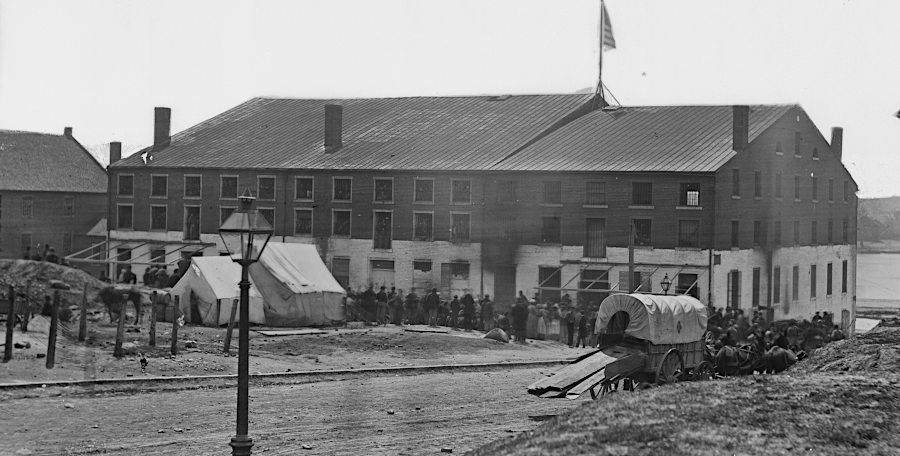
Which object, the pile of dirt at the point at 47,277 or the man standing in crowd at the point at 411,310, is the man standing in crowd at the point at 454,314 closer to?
the man standing in crowd at the point at 411,310

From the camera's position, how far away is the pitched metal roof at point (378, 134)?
6153 centimetres

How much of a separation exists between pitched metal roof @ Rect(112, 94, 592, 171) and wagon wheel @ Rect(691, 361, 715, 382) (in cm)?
3057

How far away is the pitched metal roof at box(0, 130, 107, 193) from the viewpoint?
3167 inches

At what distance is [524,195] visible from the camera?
187 feet

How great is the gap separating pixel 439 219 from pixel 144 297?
688 inches

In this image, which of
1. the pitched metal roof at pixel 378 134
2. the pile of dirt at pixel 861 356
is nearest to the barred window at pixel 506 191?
the pitched metal roof at pixel 378 134

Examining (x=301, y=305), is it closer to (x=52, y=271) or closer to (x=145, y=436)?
(x=52, y=271)

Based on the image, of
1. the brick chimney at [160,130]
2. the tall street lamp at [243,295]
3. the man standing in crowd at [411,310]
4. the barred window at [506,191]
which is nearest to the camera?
the tall street lamp at [243,295]

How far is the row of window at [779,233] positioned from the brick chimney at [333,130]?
2203 cm

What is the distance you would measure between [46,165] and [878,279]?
72.8 m


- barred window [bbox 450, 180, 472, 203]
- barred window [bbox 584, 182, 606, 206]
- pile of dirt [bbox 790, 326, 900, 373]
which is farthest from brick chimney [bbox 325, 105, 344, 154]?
pile of dirt [bbox 790, 326, 900, 373]

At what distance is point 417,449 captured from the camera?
2098cm

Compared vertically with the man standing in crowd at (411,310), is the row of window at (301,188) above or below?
above

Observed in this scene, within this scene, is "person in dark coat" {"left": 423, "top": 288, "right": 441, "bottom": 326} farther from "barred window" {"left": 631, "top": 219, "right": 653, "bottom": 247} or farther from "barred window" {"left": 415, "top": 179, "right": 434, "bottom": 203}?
Result: "barred window" {"left": 415, "top": 179, "right": 434, "bottom": 203}
